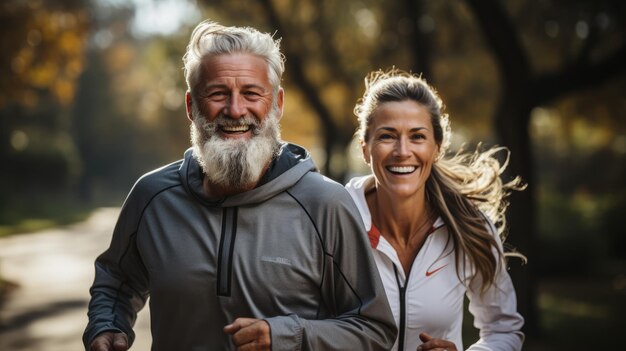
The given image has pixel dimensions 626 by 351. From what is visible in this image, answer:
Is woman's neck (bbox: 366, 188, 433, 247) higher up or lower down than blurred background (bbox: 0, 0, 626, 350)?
lower down

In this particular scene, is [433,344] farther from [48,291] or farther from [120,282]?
[48,291]

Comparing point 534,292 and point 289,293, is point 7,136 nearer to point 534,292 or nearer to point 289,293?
point 534,292

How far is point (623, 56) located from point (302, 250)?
755cm

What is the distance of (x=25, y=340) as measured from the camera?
941 centimetres

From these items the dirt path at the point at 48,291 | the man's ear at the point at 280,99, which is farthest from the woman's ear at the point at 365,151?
the dirt path at the point at 48,291

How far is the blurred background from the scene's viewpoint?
9.83m

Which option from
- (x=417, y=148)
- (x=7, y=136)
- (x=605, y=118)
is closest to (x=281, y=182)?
(x=417, y=148)

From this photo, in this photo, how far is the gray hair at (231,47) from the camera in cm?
323

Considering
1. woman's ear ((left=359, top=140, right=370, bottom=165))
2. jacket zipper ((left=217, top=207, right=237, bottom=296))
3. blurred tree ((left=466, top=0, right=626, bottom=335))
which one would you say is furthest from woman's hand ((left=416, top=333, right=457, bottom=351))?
blurred tree ((left=466, top=0, right=626, bottom=335))

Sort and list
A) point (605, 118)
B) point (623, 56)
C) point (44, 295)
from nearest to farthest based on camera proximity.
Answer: point (623, 56) → point (44, 295) → point (605, 118)

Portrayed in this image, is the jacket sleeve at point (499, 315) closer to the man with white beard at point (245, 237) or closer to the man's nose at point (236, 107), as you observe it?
the man with white beard at point (245, 237)

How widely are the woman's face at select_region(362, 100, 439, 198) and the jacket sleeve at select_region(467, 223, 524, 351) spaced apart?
0.61 meters

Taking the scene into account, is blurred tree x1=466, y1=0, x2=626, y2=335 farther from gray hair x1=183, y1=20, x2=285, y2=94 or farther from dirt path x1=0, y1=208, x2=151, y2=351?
gray hair x1=183, y1=20, x2=285, y2=94

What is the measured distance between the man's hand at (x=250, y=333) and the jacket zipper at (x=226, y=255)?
0.25 meters
